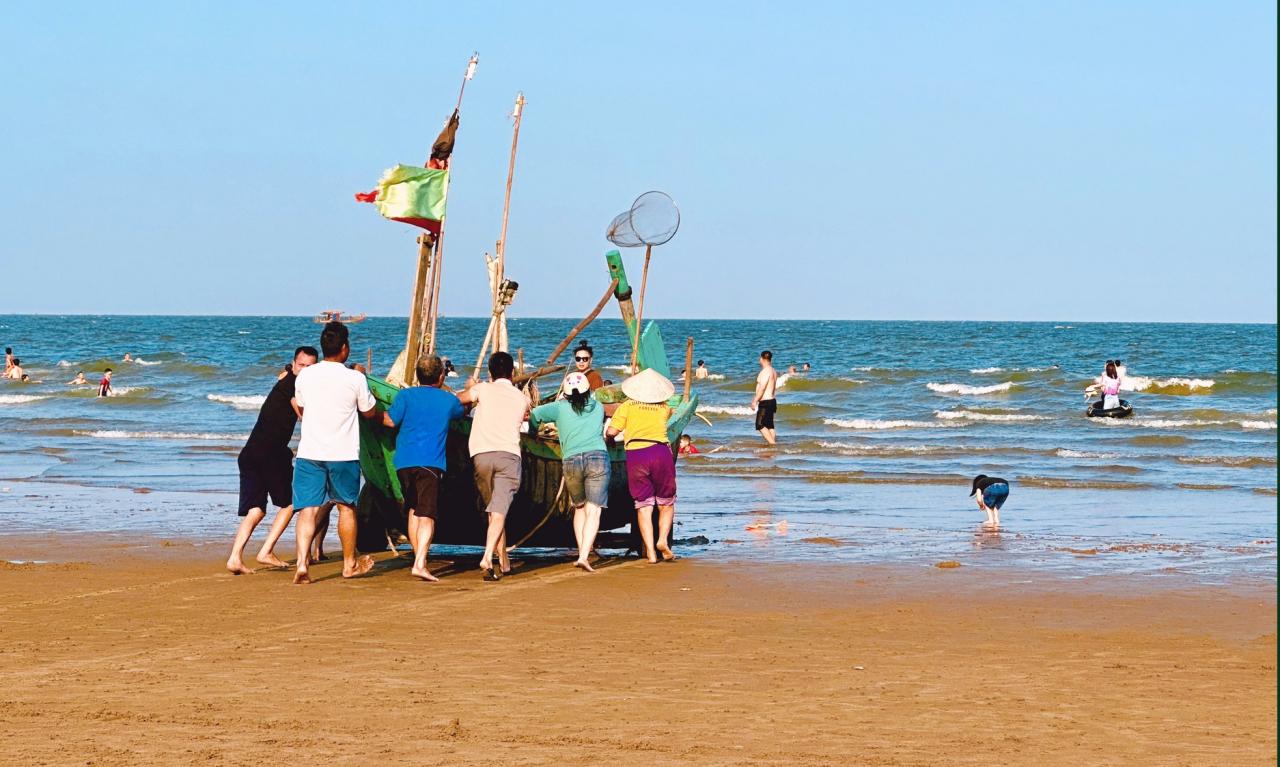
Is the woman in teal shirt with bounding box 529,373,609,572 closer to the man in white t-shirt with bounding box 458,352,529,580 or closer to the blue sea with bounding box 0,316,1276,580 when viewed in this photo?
the man in white t-shirt with bounding box 458,352,529,580

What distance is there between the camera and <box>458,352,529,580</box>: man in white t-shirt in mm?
9398

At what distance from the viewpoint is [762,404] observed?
22.9 meters

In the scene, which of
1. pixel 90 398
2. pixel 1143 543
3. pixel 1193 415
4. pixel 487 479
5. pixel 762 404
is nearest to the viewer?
pixel 487 479

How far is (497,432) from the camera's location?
9406 millimetres

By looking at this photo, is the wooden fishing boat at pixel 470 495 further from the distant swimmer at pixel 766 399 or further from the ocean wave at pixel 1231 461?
the ocean wave at pixel 1231 461

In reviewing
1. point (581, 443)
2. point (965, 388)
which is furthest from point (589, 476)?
point (965, 388)

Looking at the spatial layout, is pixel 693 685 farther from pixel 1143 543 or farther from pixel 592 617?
pixel 1143 543

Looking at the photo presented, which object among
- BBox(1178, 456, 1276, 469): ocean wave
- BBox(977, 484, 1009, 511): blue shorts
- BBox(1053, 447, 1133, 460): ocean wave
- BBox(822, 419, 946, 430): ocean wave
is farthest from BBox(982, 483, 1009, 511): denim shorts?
BBox(822, 419, 946, 430): ocean wave

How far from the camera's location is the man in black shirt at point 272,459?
9344 mm

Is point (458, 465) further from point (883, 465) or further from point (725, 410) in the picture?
point (725, 410)

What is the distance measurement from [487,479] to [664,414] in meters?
1.58

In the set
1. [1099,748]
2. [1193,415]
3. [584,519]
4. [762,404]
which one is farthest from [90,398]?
[1099,748]

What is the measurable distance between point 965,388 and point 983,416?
32.6 ft

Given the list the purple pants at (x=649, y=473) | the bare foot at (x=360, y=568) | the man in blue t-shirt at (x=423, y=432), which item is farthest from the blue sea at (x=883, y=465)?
the man in blue t-shirt at (x=423, y=432)
